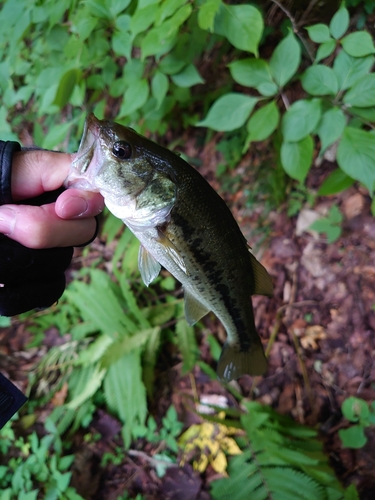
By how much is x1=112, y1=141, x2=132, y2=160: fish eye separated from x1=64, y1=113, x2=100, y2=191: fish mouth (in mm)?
78

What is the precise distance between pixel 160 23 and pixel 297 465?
103 inches

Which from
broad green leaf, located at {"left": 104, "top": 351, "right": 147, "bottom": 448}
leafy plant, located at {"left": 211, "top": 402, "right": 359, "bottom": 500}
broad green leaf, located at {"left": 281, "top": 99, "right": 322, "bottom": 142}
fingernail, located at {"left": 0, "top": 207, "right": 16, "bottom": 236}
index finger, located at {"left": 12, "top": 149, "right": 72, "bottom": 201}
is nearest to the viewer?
fingernail, located at {"left": 0, "top": 207, "right": 16, "bottom": 236}

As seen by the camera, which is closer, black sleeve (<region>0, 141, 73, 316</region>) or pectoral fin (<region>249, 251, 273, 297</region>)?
black sleeve (<region>0, 141, 73, 316</region>)

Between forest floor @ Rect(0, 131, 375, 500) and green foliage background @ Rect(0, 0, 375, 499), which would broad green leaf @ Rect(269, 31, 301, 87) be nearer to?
green foliage background @ Rect(0, 0, 375, 499)

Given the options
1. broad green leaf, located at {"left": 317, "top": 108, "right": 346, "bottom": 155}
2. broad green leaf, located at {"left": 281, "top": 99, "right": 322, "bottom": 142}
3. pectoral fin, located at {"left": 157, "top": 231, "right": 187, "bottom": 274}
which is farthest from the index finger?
broad green leaf, located at {"left": 317, "top": 108, "right": 346, "bottom": 155}

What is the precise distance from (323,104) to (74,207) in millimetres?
1446

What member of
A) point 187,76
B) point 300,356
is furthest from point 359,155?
point 300,356

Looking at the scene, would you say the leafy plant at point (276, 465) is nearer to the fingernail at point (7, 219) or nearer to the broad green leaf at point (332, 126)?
the broad green leaf at point (332, 126)

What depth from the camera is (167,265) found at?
63.8 inches

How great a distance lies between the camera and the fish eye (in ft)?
4.72

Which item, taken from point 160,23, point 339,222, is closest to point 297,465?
point 339,222

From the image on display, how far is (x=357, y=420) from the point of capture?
7.73ft

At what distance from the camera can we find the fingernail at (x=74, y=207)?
1.43 m

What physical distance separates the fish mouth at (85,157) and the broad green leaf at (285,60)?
1037mm
